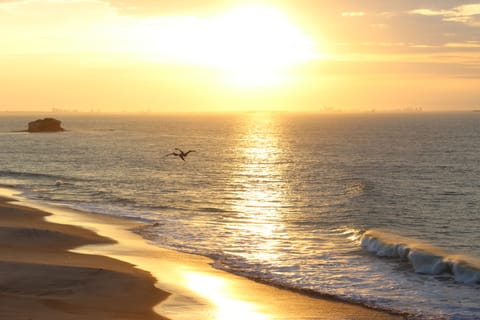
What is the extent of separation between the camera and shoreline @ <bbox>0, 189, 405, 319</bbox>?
2116cm

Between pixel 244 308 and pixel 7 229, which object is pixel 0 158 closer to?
pixel 7 229

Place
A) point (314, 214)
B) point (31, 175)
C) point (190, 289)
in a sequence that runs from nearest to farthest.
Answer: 1. point (190, 289)
2. point (314, 214)
3. point (31, 175)

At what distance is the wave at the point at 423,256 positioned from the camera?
27297 mm

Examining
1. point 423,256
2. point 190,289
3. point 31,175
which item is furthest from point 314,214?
point 31,175

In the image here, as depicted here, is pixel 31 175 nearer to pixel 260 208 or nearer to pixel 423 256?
pixel 260 208

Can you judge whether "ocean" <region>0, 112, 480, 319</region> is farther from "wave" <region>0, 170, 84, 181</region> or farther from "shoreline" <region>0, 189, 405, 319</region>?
"shoreline" <region>0, 189, 405, 319</region>

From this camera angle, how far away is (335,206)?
49156 millimetres

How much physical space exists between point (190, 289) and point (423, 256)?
511 inches

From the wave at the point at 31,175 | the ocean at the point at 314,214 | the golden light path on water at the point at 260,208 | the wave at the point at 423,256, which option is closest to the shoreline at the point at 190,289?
the ocean at the point at 314,214

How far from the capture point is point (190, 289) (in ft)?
79.1

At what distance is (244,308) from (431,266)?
1159cm

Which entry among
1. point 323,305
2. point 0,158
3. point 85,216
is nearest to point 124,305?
point 323,305

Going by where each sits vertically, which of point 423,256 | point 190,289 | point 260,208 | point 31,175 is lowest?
point 190,289

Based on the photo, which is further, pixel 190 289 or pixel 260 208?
pixel 260 208
